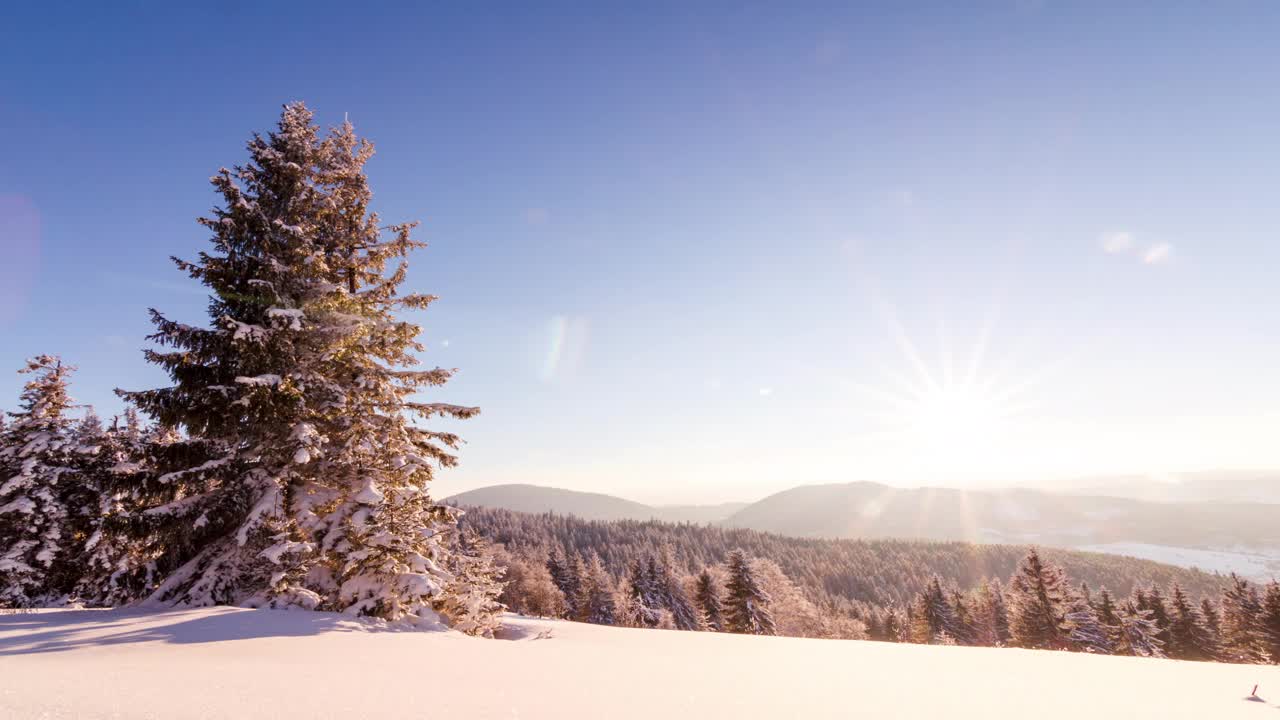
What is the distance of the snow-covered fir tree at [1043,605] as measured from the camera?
35688mm

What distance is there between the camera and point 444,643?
6039mm

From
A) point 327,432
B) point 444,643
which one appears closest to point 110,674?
point 444,643

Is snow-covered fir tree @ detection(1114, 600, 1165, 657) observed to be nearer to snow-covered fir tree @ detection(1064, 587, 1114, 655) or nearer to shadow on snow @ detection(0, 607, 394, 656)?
snow-covered fir tree @ detection(1064, 587, 1114, 655)

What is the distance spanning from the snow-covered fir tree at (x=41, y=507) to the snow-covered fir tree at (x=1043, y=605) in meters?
51.0

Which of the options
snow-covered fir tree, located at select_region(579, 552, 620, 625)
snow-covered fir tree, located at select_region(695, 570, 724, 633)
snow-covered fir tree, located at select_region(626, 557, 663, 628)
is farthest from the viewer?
snow-covered fir tree, located at select_region(579, 552, 620, 625)

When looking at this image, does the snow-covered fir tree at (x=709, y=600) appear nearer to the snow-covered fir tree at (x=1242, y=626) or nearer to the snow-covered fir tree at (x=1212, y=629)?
the snow-covered fir tree at (x=1212, y=629)

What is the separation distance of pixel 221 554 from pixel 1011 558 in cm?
25778

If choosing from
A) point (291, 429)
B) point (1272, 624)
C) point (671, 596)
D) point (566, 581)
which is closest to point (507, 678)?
point (291, 429)

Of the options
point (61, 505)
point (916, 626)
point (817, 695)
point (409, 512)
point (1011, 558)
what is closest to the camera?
point (817, 695)

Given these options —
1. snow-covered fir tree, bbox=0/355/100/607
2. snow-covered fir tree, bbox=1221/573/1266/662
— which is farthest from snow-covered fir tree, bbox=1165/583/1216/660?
snow-covered fir tree, bbox=0/355/100/607

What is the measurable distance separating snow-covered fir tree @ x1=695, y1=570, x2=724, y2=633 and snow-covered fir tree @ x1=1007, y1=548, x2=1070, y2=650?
2240 cm

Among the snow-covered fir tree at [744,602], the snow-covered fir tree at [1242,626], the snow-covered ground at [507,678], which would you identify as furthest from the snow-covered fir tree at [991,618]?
the snow-covered ground at [507,678]

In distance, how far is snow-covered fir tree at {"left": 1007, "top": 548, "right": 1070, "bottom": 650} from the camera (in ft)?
117

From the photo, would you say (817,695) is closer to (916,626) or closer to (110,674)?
(110,674)
